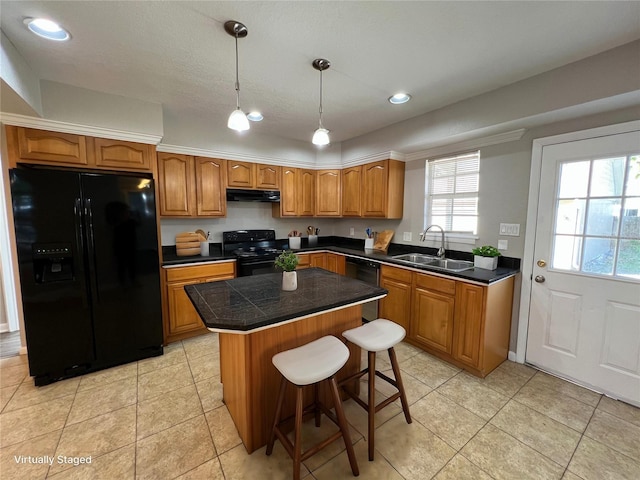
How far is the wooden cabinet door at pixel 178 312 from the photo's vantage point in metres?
2.90

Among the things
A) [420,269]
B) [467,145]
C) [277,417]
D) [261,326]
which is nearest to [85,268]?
[261,326]

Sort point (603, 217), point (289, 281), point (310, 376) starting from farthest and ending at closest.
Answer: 1. point (603, 217)
2. point (289, 281)
3. point (310, 376)

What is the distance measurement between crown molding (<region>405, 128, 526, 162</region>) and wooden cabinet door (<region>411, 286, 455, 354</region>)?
1588 millimetres

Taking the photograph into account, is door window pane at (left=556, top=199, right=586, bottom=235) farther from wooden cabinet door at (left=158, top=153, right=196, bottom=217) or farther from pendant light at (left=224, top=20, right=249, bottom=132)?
A: wooden cabinet door at (left=158, top=153, right=196, bottom=217)

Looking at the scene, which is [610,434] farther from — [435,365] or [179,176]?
[179,176]

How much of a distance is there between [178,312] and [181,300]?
13 cm

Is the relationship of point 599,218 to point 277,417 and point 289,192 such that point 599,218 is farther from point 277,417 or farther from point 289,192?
point 289,192

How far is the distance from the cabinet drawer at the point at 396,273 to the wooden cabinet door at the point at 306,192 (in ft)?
5.11

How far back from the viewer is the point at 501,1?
1421mm

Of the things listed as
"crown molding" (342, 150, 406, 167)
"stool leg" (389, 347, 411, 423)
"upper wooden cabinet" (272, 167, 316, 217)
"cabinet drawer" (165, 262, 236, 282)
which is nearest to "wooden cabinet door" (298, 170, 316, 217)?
"upper wooden cabinet" (272, 167, 316, 217)

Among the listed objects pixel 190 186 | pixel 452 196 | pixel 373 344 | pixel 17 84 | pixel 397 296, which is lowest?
pixel 397 296

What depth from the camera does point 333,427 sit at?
1817 millimetres

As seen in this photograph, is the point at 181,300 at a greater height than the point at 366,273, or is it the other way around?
the point at 366,273

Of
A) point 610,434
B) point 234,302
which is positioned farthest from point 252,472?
point 610,434
